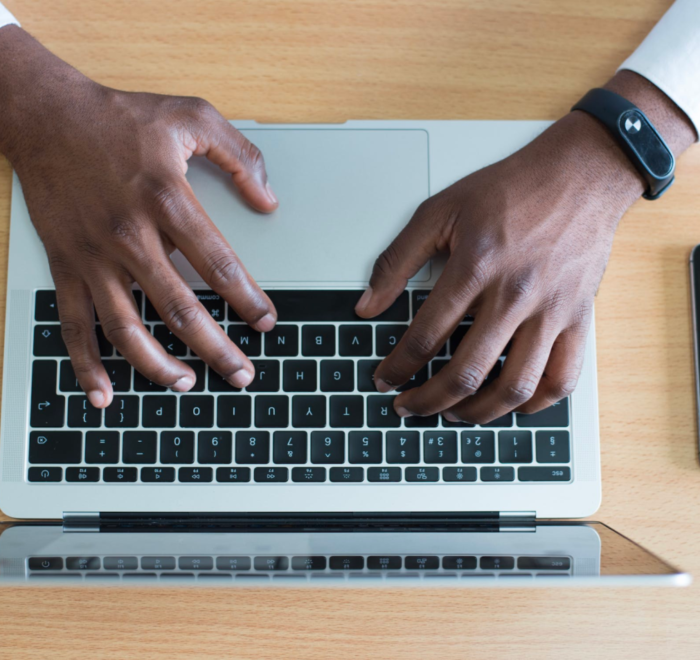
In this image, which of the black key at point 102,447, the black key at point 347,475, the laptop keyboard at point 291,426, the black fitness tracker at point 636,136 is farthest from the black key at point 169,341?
the black fitness tracker at point 636,136

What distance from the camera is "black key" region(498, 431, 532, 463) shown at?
58 cm

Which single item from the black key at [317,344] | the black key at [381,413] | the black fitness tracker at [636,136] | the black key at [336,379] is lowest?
the black key at [381,413]

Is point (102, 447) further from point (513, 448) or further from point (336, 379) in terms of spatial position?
point (513, 448)

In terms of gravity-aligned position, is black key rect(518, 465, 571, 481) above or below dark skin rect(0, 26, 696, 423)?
below

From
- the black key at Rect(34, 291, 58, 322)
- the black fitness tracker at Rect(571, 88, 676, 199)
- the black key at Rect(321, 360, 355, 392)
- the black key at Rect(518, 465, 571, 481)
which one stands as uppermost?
the black fitness tracker at Rect(571, 88, 676, 199)

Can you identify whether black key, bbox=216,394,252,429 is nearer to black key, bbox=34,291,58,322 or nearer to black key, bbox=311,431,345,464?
black key, bbox=311,431,345,464

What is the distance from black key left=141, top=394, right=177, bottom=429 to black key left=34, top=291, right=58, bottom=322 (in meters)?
0.14

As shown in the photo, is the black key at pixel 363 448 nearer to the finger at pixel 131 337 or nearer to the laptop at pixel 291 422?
the laptop at pixel 291 422

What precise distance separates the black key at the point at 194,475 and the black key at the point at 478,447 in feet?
0.87

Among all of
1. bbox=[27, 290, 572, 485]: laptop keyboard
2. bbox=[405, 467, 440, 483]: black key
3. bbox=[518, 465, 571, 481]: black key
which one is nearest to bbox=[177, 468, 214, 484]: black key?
bbox=[27, 290, 572, 485]: laptop keyboard

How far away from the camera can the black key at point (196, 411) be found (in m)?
0.58

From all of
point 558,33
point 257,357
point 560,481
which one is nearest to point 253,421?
point 257,357

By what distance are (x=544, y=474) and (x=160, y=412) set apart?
41 cm

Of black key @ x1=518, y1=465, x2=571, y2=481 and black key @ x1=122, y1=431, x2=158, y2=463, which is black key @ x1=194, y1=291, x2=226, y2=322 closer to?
black key @ x1=122, y1=431, x2=158, y2=463
